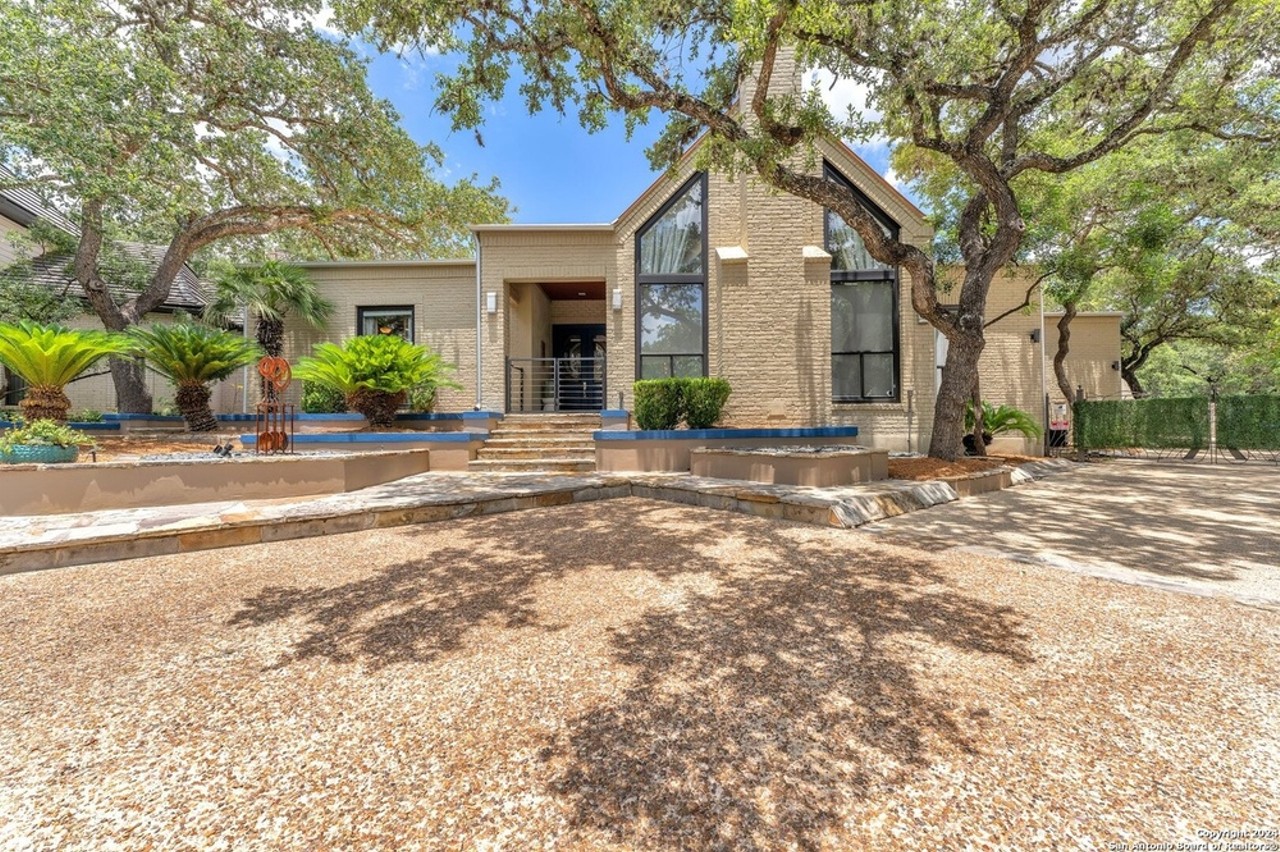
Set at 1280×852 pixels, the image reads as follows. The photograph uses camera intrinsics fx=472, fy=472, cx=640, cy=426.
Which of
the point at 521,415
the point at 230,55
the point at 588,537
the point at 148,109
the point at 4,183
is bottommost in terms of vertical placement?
the point at 588,537

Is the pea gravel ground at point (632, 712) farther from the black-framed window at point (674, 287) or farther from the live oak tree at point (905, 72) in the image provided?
the black-framed window at point (674, 287)

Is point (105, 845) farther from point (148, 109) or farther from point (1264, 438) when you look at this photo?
point (1264, 438)

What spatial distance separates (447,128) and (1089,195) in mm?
13454

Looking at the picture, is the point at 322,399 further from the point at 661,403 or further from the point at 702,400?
the point at 702,400

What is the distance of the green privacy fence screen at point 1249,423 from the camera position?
10625 millimetres

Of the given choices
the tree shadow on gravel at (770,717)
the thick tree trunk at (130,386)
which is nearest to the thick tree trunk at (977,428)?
the tree shadow on gravel at (770,717)

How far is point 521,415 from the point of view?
9.76 m

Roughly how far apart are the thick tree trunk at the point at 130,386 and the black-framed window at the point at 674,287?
10314 mm

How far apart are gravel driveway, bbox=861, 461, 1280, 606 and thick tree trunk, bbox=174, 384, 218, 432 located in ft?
35.3

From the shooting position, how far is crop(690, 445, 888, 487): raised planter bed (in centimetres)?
602

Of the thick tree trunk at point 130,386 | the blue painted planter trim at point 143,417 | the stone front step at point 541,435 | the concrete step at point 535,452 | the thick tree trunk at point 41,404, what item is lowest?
the concrete step at point 535,452

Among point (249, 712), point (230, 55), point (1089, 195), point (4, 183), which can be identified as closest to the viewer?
point (249, 712)

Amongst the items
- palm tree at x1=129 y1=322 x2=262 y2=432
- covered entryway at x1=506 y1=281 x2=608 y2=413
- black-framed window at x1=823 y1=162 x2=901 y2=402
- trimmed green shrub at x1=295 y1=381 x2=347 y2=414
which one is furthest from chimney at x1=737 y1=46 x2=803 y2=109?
palm tree at x1=129 y1=322 x2=262 y2=432

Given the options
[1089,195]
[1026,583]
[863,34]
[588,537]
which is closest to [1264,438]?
[1089,195]
